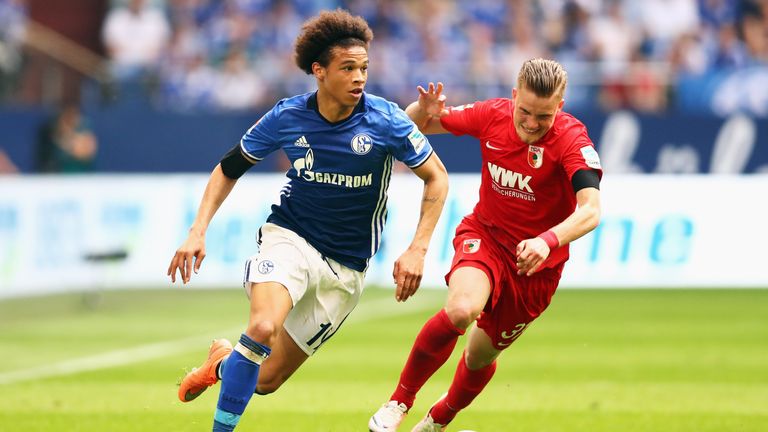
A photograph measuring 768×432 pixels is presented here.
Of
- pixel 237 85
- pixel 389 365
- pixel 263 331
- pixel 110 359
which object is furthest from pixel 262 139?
pixel 237 85

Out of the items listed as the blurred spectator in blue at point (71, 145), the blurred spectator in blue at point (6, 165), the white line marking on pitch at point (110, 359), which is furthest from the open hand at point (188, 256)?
the blurred spectator in blue at point (6, 165)

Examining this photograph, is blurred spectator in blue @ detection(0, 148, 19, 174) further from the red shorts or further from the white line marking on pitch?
the red shorts

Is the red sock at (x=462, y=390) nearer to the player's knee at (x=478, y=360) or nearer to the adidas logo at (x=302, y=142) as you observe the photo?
the player's knee at (x=478, y=360)

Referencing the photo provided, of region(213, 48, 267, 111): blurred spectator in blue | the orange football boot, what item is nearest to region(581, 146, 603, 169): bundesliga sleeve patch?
the orange football boot

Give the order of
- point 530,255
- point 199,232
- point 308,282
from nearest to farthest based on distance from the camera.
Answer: point 530,255
point 199,232
point 308,282

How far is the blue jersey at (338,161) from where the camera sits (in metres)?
7.34

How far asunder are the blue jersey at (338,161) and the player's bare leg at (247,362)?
0.71 meters

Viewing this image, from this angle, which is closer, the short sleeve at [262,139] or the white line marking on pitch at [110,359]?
the short sleeve at [262,139]

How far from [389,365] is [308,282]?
4.26 metres

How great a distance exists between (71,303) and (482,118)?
31.7ft

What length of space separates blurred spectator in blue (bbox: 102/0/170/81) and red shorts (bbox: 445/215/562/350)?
1500cm

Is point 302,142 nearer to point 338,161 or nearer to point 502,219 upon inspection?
point 338,161

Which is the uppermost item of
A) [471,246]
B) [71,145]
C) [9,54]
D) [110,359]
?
[471,246]

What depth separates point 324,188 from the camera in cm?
744
